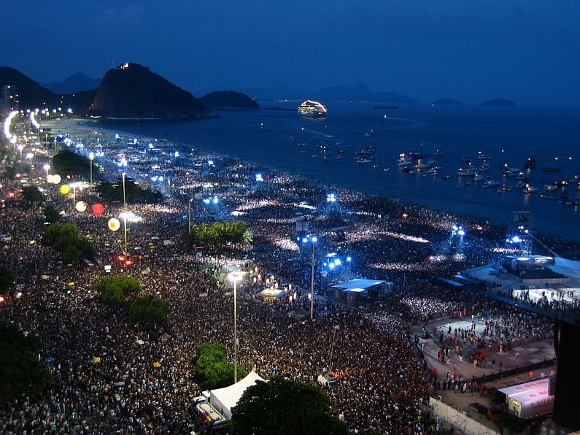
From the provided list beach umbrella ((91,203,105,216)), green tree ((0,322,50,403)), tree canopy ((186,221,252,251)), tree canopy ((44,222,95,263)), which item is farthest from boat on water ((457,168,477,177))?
green tree ((0,322,50,403))

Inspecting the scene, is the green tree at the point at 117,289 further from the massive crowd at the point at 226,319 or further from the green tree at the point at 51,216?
the green tree at the point at 51,216

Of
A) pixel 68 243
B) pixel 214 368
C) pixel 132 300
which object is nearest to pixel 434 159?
pixel 68 243

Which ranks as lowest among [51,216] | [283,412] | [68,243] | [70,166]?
[51,216]

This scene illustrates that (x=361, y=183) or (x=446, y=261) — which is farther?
(x=361, y=183)

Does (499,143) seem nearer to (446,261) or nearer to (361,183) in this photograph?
(361,183)

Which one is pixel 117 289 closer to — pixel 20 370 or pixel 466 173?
pixel 20 370

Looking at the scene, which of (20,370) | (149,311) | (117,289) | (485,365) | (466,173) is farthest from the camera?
(466,173)

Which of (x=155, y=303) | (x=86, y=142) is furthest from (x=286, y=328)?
(x=86, y=142)
